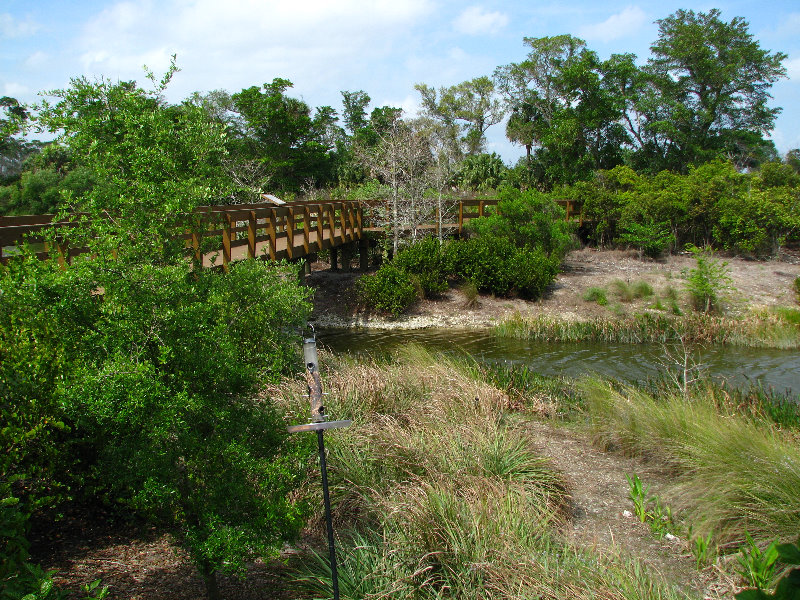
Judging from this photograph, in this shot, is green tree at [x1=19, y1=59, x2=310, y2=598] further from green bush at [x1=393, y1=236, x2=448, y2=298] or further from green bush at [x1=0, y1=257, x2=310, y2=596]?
green bush at [x1=393, y1=236, x2=448, y2=298]

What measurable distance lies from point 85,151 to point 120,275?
37.7 inches

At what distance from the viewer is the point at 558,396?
914cm

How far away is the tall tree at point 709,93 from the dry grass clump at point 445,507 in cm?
3322

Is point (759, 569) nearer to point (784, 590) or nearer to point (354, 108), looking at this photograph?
point (784, 590)

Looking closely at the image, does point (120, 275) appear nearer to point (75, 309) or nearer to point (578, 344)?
point (75, 309)

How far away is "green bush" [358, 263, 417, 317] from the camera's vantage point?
1812 cm

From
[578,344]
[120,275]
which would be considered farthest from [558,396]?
[120,275]

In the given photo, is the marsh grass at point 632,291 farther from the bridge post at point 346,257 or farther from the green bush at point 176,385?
the green bush at point 176,385

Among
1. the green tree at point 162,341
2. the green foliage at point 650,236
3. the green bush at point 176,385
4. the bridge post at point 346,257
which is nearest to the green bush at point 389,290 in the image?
the bridge post at point 346,257

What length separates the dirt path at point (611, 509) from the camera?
4520 mm

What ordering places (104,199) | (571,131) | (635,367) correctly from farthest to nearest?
1. (571,131)
2. (635,367)
3. (104,199)

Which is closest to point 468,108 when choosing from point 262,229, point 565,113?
point 565,113

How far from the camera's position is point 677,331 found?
47.1 feet

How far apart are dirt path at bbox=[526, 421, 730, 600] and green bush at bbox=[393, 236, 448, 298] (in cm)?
1102
